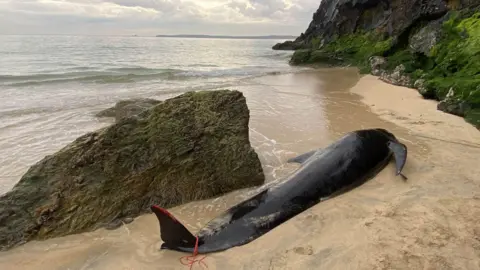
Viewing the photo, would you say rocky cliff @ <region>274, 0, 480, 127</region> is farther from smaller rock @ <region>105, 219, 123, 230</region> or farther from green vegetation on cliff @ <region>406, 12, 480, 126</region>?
smaller rock @ <region>105, 219, 123, 230</region>

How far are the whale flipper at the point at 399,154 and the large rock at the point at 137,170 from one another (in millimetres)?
1902

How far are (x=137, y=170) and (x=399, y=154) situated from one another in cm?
368

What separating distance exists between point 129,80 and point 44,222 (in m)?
A: 18.9

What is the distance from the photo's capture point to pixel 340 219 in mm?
4160

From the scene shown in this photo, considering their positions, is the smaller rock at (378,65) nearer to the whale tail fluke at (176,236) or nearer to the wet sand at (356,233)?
the wet sand at (356,233)

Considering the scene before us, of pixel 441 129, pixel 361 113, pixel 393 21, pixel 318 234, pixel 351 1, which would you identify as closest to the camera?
pixel 318 234

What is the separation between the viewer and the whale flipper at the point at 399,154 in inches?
205

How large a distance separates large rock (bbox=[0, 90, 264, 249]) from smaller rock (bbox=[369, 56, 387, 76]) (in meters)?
14.1

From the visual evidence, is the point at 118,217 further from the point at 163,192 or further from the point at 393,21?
→ the point at 393,21

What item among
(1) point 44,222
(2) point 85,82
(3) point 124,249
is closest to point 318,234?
(3) point 124,249

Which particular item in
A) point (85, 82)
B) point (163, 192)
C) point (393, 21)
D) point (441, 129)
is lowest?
point (85, 82)

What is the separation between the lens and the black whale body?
12.7 ft

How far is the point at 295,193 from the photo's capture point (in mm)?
4633

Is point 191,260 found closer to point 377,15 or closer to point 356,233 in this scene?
point 356,233
